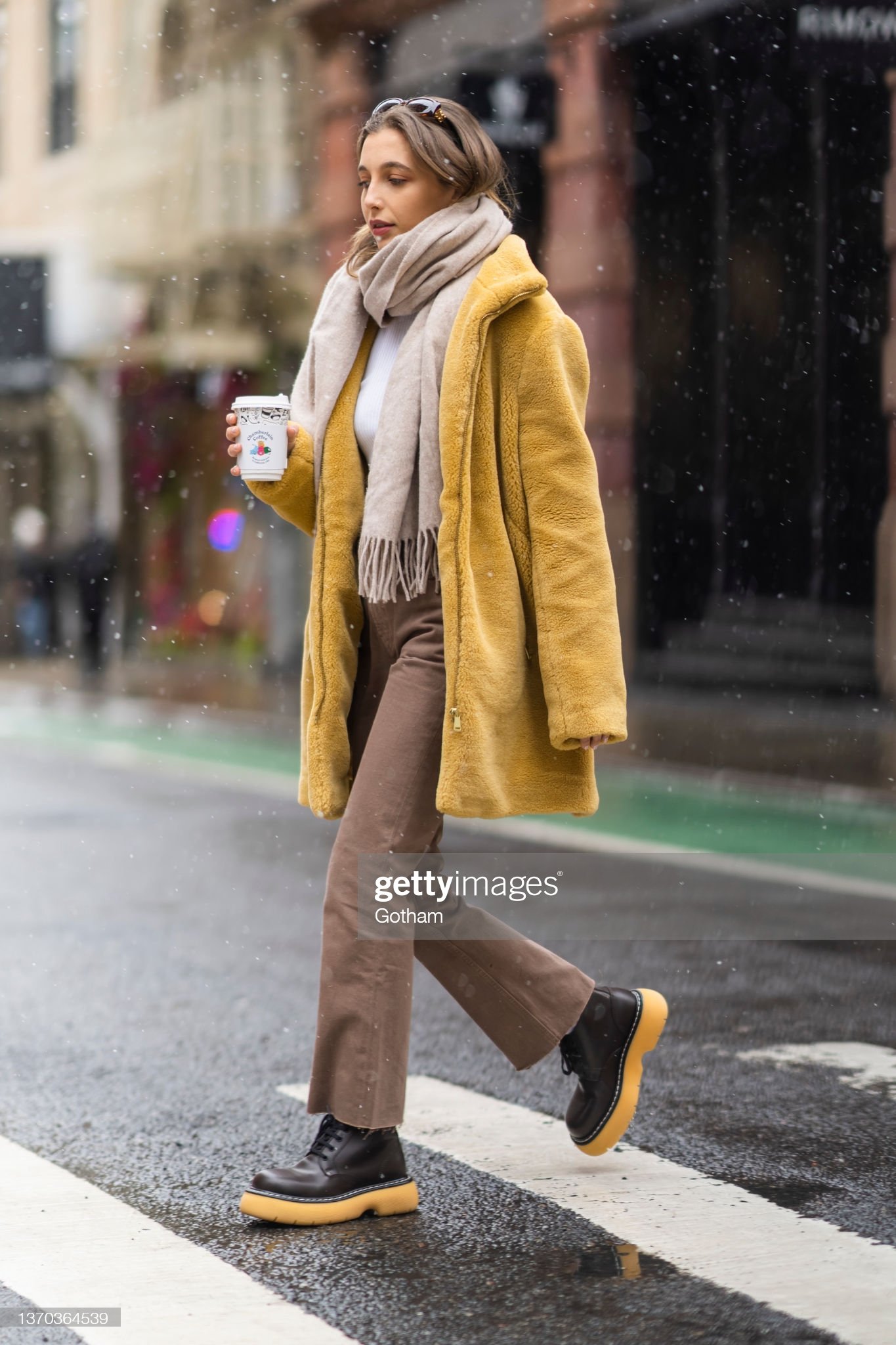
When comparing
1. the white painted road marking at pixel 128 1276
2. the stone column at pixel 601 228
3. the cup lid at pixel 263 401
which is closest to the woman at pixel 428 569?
the cup lid at pixel 263 401

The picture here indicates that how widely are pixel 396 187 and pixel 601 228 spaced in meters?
13.8

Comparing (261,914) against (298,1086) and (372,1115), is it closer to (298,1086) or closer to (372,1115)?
(298,1086)

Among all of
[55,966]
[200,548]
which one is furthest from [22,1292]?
[200,548]

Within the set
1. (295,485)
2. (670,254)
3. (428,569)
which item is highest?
(670,254)

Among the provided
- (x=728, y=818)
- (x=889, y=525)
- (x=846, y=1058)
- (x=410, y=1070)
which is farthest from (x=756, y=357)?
(x=410, y=1070)

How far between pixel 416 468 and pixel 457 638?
1.12 feet

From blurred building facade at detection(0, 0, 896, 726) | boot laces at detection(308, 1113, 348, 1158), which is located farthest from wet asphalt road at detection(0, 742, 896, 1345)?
blurred building facade at detection(0, 0, 896, 726)

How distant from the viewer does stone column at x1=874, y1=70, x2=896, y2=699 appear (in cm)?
1395

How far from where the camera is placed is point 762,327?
16.0 meters

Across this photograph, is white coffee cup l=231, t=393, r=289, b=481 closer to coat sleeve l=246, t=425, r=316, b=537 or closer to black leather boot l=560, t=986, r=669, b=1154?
coat sleeve l=246, t=425, r=316, b=537

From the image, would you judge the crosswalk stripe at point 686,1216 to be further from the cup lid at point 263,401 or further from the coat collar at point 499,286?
the coat collar at point 499,286

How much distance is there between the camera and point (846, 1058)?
4812 mm

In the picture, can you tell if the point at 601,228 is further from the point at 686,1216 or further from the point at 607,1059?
the point at 686,1216

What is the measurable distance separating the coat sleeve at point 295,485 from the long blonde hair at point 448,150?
0.34m
